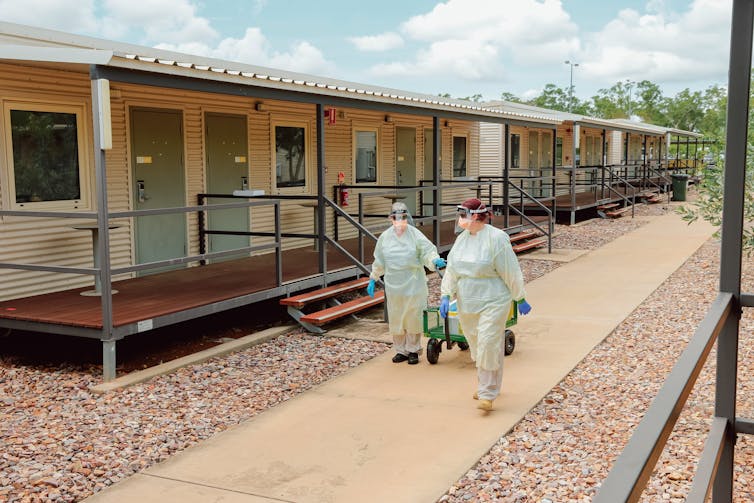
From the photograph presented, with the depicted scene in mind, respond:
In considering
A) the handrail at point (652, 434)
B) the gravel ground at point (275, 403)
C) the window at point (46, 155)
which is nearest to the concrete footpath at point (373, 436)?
the gravel ground at point (275, 403)

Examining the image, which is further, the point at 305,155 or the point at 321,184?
the point at 305,155

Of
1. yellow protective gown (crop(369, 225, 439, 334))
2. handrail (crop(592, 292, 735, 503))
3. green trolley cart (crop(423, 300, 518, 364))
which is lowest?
green trolley cart (crop(423, 300, 518, 364))

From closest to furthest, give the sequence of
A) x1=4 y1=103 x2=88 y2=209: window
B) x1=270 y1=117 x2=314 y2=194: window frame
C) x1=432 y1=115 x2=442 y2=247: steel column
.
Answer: x1=4 y1=103 x2=88 y2=209: window < x1=432 y1=115 x2=442 y2=247: steel column < x1=270 y1=117 x2=314 y2=194: window frame

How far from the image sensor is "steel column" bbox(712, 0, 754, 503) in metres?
2.81

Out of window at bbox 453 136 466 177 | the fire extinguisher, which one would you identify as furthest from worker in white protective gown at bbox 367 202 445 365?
window at bbox 453 136 466 177

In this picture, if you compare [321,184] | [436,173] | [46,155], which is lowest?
[321,184]

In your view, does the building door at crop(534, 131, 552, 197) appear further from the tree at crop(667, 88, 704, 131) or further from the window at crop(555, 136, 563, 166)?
the tree at crop(667, 88, 704, 131)

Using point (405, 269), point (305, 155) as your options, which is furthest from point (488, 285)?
point (305, 155)

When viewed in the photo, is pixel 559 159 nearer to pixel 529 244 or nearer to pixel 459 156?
pixel 459 156

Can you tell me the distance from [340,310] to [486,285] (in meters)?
3.40

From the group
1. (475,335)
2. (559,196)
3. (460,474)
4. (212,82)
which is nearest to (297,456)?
(460,474)

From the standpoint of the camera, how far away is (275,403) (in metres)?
6.30

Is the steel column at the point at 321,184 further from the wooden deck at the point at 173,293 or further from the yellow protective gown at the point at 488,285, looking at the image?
the yellow protective gown at the point at 488,285

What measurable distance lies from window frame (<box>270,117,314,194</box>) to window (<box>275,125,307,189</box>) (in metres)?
0.02
